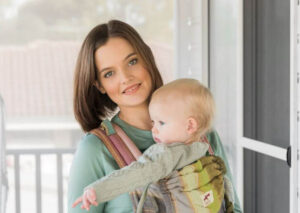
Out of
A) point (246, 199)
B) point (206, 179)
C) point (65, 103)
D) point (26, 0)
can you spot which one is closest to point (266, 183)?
point (246, 199)

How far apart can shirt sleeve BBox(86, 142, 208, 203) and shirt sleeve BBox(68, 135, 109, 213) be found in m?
0.18

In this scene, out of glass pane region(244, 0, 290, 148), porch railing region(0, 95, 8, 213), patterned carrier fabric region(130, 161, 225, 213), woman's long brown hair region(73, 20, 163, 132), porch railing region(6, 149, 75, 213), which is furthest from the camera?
porch railing region(6, 149, 75, 213)

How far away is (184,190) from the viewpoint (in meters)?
1.52

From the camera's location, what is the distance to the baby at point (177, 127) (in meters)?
1.47

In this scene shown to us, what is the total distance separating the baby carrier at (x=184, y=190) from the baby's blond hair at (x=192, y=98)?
0.12 m

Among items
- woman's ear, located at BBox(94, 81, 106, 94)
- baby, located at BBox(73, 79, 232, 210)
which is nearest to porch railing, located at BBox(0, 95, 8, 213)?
woman's ear, located at BBox(94, 81, 106, 94)

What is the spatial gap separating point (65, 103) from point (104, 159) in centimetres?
267

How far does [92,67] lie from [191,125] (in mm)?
396

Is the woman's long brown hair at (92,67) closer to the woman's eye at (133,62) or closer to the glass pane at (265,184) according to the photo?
the woman's eye at (133,62)

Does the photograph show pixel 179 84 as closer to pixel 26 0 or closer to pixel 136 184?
pixel 136 184

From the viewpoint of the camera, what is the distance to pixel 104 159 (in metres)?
1.61

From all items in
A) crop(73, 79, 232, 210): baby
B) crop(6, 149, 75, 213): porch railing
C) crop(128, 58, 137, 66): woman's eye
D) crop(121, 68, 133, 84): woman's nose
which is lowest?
crop(6, 149, 75, 213): porch railing

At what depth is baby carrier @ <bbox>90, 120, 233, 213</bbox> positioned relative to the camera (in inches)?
59.8

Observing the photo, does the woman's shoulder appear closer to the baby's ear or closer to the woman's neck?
the woman's neck
